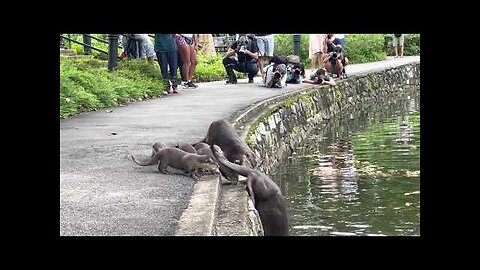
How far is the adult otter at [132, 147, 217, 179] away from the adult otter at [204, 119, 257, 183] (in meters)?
0.59

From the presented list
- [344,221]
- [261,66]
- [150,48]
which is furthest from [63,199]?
[261,66]

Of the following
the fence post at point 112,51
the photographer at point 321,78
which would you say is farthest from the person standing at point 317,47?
the fence post at point 112,51

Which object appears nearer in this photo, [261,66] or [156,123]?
[156,123]

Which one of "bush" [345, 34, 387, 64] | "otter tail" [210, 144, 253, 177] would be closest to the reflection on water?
"otter tail" [210, 144, 253, 177]

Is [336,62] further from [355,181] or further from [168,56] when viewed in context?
[355,181]

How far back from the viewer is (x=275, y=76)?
15.4 metres

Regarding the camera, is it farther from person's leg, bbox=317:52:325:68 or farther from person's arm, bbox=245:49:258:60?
person's leg, bbox=317:52:325:68

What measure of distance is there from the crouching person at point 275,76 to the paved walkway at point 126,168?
2.71 meters

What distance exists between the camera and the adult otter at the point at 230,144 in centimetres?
716

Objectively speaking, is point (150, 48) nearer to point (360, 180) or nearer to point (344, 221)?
point (360, 180)

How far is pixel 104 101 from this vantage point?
38.6 ft

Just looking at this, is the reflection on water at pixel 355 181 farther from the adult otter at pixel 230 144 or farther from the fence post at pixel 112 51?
the fence post at pixel 112 51
